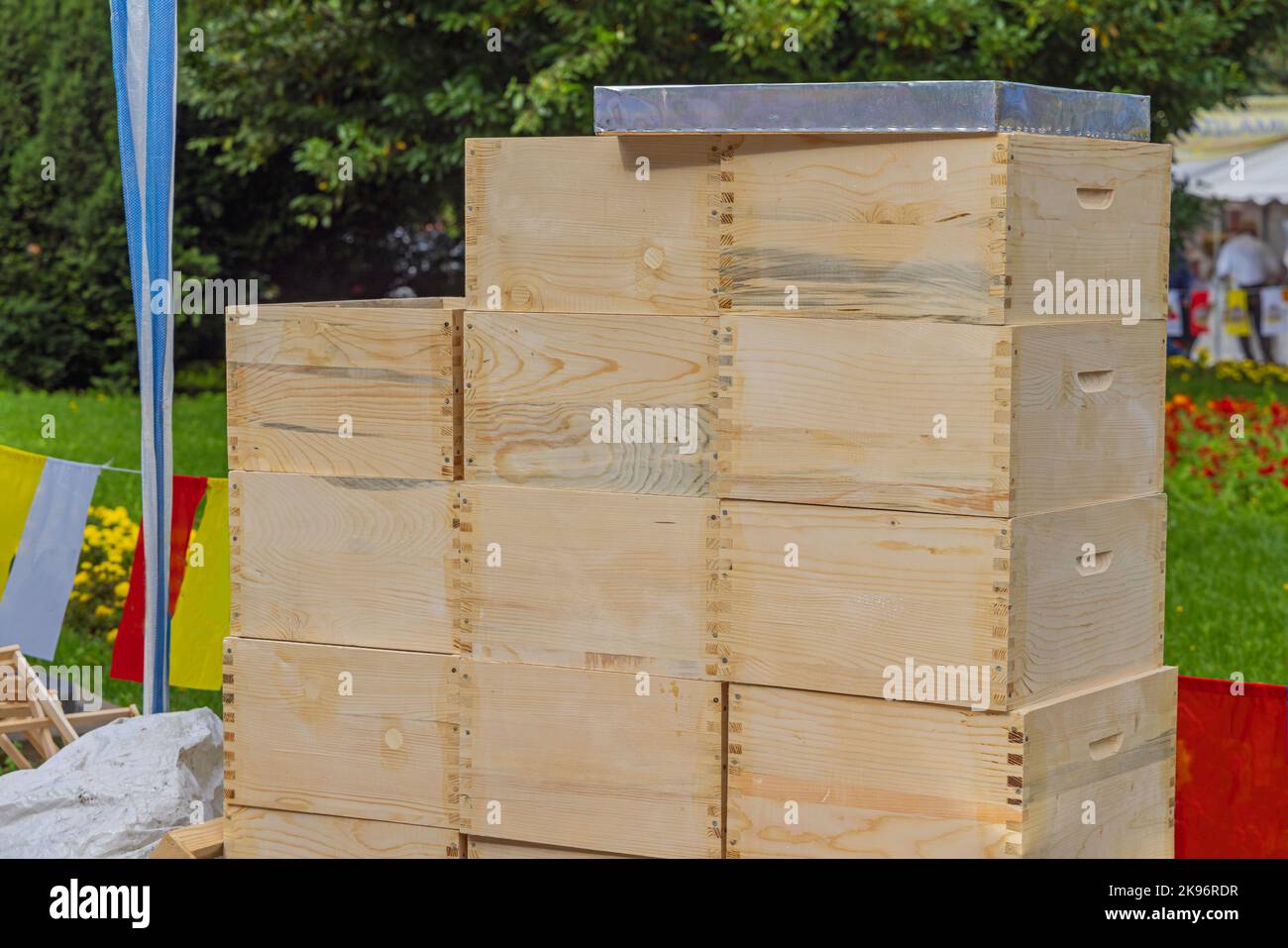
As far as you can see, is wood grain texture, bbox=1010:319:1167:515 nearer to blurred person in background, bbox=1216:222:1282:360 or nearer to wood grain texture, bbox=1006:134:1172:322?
wood grain texture, bbox=1006:134:1172:322

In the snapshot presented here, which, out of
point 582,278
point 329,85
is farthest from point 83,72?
point 582,278

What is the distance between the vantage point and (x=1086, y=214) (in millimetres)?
4301

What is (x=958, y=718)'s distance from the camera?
4055mm

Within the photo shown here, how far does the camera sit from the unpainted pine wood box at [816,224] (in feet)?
13.1

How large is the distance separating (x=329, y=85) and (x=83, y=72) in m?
3.94

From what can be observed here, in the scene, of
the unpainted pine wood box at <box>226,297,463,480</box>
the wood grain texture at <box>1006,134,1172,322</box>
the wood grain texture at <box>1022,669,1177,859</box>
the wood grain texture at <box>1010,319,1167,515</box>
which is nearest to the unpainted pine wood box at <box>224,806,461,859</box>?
the unpainted pine wood box at <box>226,297,463,480</box>

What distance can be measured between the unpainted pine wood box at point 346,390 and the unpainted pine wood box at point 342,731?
1.75 feet

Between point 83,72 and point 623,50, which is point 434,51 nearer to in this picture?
point 623,50

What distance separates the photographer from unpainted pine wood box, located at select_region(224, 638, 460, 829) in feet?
15.1

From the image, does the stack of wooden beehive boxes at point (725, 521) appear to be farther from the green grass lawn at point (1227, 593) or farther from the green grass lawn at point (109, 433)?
the green grass lawn at point (109, 433)

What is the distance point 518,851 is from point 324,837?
61 cm

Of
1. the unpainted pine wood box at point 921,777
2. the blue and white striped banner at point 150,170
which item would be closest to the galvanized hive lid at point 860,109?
the unpainted pine wood box at point 921,777
